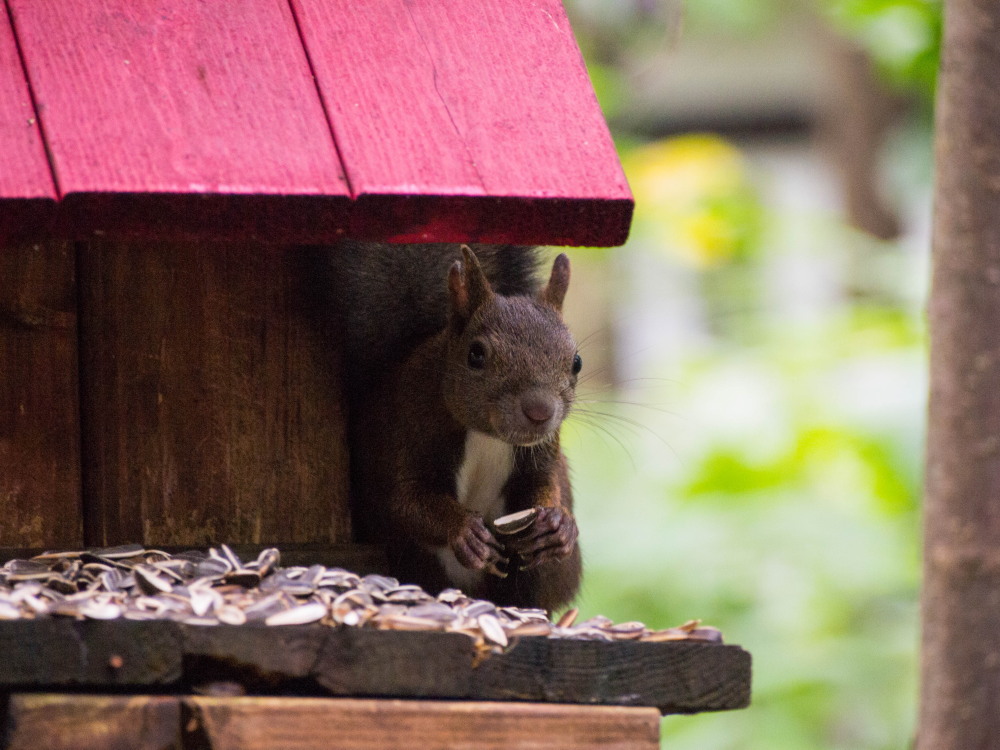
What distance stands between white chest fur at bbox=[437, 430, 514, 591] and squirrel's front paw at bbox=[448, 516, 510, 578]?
0.26m

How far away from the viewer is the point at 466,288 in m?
3.27

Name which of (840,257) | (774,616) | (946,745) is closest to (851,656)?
(774,616)

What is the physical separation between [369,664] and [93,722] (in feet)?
1.22

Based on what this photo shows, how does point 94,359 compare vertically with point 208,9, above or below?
below

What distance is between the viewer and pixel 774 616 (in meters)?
6.44

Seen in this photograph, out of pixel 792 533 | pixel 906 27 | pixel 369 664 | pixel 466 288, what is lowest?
pixel 792 533

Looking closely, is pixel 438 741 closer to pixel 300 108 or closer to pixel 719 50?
pixel 300 108

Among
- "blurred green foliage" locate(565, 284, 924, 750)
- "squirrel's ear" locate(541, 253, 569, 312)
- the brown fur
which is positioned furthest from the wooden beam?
"blurred green foliage" locate(565, 284, 924, 750)

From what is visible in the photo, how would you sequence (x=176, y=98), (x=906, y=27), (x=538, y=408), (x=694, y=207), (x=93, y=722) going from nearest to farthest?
1. (x=93, y=722)
2. (x=176, y=98)
3. (x=538, y=408)
4. (x=906, y=27)
5. (x=694, y=207)

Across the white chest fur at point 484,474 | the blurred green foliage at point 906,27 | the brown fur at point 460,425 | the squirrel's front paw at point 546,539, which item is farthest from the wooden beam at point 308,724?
the blurred green foliage at point 906,27

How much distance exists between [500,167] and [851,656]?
4488 mm

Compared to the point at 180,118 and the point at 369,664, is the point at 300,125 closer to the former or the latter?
the point at 180,118

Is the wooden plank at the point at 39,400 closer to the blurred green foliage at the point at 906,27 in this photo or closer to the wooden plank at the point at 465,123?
the wooden plank at the point at 465,123

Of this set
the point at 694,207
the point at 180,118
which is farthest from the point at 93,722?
the point at 694,207
